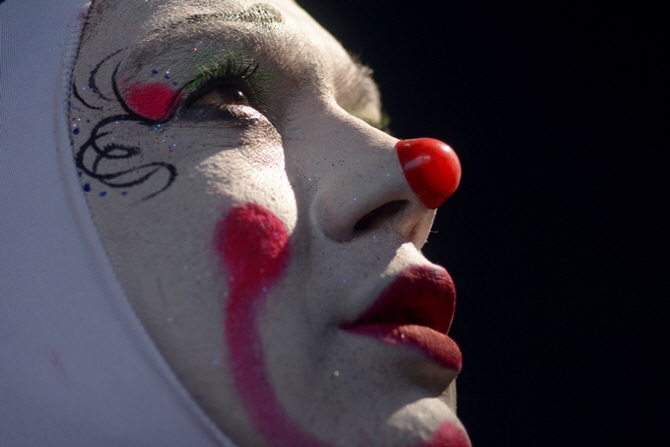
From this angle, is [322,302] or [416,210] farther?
[416,210]

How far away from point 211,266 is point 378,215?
27cm

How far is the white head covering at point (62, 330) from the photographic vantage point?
76 centimetres

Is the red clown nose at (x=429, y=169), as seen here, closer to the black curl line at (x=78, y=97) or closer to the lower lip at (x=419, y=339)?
the lower lip at (x=419, y=339)

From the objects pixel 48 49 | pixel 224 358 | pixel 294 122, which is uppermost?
pixel 48 49

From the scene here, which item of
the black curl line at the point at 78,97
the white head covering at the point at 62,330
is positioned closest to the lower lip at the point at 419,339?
the white head covering at the point at 62,330

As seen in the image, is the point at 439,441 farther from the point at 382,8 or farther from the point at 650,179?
the point at 382,8

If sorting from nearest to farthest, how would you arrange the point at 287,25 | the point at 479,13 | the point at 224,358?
the point at 224,358, the point at 287,25, the point at 479,13

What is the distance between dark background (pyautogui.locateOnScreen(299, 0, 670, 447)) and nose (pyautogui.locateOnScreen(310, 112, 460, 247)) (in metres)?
1.00

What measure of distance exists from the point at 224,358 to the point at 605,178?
147 cm

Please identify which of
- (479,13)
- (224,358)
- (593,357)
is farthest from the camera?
(479,13)

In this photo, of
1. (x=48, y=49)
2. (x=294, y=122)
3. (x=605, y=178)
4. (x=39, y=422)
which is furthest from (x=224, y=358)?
(x=605, y=178)

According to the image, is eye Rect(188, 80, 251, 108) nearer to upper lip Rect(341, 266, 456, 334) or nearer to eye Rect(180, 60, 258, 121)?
eye Rect(180, 60, 258, 121)

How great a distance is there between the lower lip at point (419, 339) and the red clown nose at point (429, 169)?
0.64 ft

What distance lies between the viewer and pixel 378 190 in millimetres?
873
